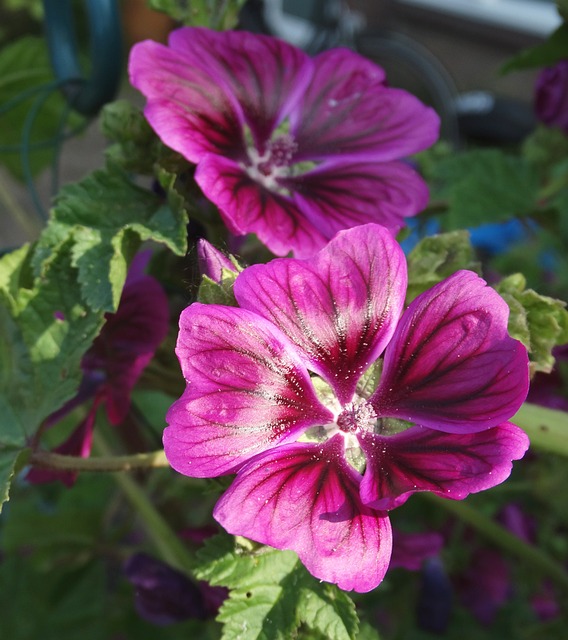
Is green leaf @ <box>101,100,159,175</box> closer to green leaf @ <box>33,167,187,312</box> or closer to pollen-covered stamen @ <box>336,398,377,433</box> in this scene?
green leaf @ <box>33,167,187,312</box>

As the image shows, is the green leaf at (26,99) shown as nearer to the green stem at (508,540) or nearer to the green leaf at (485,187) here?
the green leaf at (485,187)

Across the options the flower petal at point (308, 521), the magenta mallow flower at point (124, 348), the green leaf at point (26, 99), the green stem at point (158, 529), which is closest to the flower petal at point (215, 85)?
the magenta mallow flower at point (124, 348)

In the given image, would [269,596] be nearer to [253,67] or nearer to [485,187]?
[253,67]

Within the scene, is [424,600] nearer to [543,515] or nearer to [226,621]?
[543,515]

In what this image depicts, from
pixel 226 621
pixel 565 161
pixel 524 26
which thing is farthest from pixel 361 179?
pixel 524 26

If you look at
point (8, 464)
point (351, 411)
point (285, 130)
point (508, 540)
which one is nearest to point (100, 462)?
point (8, 464)

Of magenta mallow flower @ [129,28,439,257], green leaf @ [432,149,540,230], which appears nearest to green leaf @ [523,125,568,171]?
green leaf @ [432,149,540,230]
